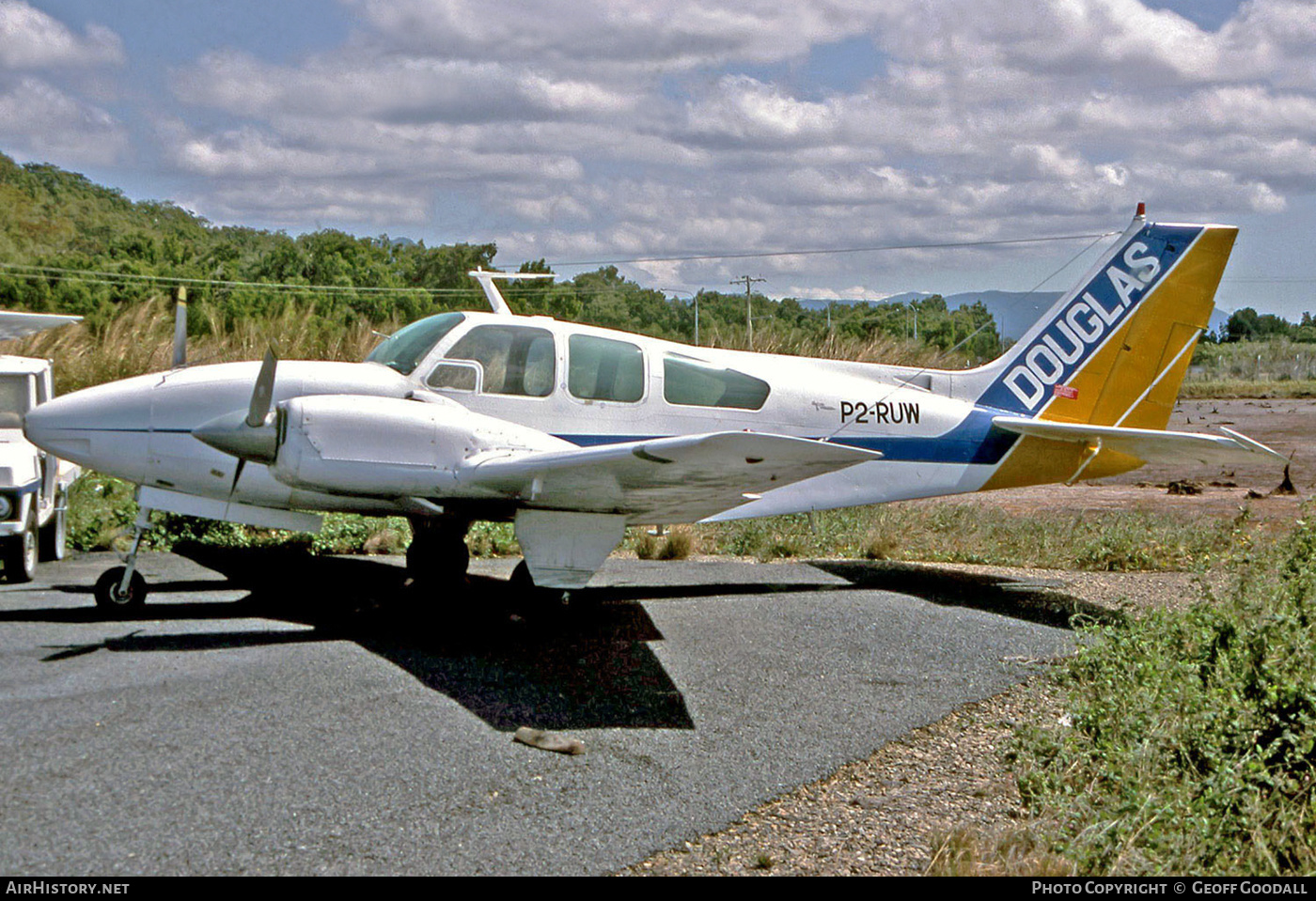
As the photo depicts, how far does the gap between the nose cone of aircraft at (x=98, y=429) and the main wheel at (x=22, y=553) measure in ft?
6.38

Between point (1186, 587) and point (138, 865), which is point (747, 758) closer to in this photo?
point (138, 865)

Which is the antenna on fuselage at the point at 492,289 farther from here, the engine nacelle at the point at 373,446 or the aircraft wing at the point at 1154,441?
the aircraft wing at the point at 1154,441

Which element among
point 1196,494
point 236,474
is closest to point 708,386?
point 236,474

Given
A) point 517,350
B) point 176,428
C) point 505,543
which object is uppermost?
point 517,350

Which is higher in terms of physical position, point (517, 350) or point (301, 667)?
point (517, 350)

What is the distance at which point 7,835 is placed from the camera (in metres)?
4.52

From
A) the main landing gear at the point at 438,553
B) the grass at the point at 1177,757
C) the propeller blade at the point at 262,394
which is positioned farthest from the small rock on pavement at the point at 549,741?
the main landing gear at the point at 438,553

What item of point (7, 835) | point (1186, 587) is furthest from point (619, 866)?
point (1186, 587)

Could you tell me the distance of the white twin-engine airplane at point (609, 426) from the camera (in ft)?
25.9

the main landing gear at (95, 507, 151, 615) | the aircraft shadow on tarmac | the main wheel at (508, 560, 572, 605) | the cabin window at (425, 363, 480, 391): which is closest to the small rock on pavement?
the aircraft shadow on tarmac

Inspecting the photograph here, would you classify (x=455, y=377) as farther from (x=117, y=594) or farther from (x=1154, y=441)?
(x=1154, y=441)

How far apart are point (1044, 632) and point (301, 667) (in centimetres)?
589

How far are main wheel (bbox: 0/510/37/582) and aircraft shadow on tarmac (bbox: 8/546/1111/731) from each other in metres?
0.39

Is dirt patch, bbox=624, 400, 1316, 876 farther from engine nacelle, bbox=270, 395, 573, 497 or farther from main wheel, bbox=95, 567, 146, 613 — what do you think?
main wheel, bbox=95, 567, 146, 613
